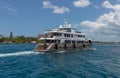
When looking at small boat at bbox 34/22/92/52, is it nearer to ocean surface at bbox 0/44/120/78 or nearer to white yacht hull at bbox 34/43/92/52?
white yacht hull at bbox 34/43/92/52

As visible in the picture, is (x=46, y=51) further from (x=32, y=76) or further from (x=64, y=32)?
(x=32, y=76)

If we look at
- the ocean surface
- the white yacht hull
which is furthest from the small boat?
the ocean surface

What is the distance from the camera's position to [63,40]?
79938 millimetres

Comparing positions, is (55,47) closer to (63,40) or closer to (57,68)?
(63,40)

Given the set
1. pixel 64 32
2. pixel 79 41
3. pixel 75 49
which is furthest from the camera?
pixel 79 41

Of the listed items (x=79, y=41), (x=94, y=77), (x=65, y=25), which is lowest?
(x=94, y=77)

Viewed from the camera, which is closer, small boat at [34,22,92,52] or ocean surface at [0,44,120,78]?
ocean surface at [0,44,120,78]

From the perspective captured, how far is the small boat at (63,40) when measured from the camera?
71.8 m

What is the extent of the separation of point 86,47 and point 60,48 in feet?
75.6

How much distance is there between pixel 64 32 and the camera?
266 ft

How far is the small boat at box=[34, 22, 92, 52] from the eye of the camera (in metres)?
71.8

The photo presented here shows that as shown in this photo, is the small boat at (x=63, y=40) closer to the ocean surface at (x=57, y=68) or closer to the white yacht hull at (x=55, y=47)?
the white yacht hull at (x=55, y=47)

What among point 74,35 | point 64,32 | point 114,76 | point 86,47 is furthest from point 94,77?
point 86,47

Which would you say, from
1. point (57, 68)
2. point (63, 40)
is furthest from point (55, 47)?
point (57, 68)
